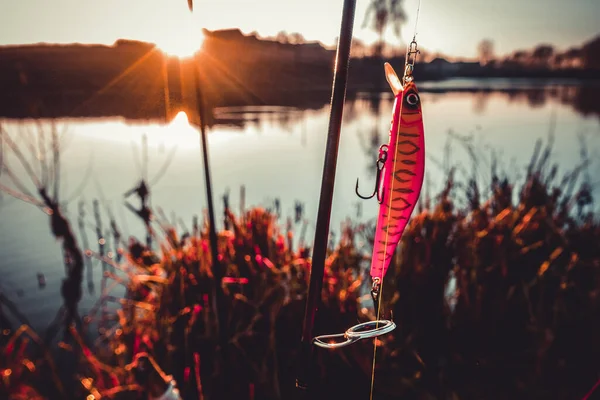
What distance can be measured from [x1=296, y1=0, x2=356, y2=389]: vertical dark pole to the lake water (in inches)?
60.6

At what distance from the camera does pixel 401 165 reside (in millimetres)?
982

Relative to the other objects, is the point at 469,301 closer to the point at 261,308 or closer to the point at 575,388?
the point at 575,388

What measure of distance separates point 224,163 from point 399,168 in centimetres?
1156

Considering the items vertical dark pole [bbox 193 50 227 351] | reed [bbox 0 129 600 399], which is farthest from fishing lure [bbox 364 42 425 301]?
reed [bbox 0 129 600 399]

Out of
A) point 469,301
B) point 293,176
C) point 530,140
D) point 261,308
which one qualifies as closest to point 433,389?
point 469,301

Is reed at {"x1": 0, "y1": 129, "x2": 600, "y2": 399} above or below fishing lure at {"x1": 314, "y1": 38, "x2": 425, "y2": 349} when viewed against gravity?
below

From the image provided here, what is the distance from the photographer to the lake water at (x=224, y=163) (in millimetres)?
6176

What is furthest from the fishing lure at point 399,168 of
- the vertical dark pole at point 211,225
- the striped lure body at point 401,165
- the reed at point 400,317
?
the reed at point 400,317

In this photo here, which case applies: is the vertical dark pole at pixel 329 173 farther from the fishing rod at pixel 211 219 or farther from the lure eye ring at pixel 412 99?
the fishing rod at pixel 211 219

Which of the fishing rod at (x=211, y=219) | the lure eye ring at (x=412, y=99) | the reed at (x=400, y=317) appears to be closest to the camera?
the lure eye ring at (x=412, y=99)

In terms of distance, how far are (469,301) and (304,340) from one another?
2.15 m

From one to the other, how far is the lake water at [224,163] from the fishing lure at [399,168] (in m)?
1.61

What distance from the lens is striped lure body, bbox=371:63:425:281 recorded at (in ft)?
3.15

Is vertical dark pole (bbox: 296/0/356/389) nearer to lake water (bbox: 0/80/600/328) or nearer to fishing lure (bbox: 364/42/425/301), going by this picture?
fishing lure (bbox: 364/42/425/301)
